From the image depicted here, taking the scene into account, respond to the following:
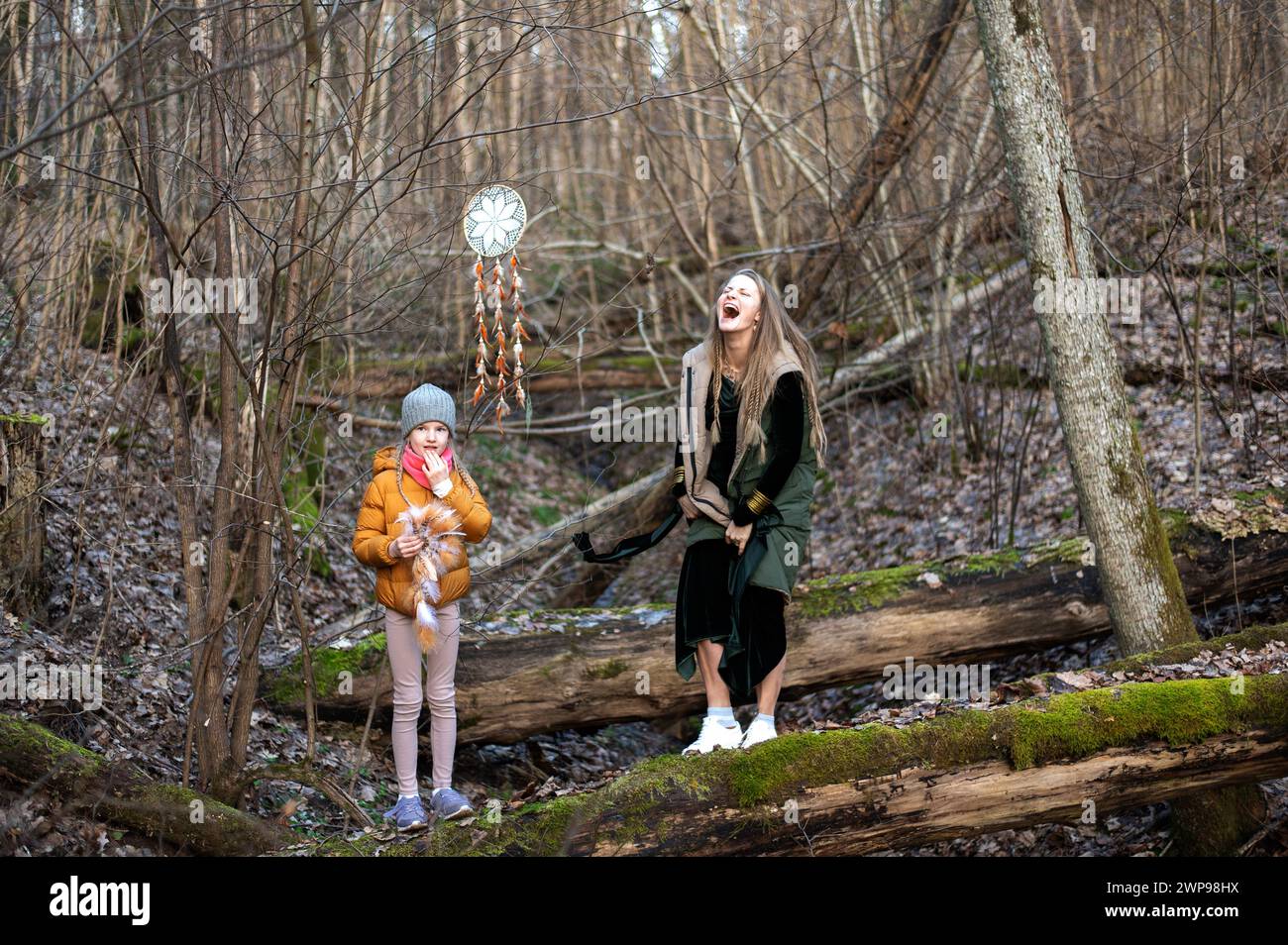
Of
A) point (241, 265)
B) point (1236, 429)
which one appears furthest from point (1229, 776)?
point (241, 265)

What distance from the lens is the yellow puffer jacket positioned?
4.44 metres

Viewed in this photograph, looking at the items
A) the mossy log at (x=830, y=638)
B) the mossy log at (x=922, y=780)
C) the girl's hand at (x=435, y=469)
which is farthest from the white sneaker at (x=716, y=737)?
the mossy log at (x=830, y=638)

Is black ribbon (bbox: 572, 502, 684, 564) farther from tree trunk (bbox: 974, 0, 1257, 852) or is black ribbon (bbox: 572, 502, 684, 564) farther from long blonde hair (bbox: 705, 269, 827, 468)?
tree trunk (bbox: 974, 0, 1257, 852)

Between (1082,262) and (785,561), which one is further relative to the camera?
(1082,262)

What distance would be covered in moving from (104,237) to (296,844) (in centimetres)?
447

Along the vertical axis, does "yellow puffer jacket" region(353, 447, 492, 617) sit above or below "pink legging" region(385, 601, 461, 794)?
above

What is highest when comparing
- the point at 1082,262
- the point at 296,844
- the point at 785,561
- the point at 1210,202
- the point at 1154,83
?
the point at 1154,83

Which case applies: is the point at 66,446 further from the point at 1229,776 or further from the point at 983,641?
the point at 1229,776

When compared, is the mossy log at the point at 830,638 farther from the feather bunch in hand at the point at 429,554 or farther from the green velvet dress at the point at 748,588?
the feather bunch in hand at the point at 429,554

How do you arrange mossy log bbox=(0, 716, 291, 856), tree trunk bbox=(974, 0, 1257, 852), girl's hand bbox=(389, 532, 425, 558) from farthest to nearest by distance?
tree trunk bbox=(974, 0, 1257, 852) < girl's hand bbox=(389, 532, 425, 558) < mossy log bbox=(0, 716, 291, 856)

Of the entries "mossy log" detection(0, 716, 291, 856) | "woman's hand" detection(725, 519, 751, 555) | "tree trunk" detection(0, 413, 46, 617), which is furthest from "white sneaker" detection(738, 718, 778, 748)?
"tree trunk" detection(0, 413, 46, 617)

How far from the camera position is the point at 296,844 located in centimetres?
442

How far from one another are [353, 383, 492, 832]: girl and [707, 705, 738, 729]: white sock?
115 centimetres

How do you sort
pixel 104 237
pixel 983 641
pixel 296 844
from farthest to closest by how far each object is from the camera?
1. pixel 104 237
2. pixel 983 641
3. pixel 296 844
